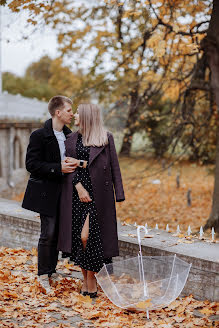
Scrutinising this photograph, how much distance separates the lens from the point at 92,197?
15.3 ft

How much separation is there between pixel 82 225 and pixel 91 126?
0.94 metres

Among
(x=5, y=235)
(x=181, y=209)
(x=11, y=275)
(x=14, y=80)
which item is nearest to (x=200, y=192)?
(x=181, y=209)

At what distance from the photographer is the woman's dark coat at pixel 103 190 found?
4664mm

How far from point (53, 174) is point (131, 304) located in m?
1.50

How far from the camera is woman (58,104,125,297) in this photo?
4648mm

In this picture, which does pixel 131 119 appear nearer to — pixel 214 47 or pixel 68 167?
pixel 214 47

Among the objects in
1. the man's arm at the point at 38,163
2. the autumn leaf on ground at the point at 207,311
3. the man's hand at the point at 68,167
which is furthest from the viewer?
the man's arm at the point at 38,163

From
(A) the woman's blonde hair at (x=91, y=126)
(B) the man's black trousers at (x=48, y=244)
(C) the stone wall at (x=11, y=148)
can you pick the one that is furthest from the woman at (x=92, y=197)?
(C) the stone wall at (x=11, y=148)

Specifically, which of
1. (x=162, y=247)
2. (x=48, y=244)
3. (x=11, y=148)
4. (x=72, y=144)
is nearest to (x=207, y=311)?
(x=162, y=247)

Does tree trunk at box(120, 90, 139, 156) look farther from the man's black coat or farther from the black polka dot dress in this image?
the black polka dot dress

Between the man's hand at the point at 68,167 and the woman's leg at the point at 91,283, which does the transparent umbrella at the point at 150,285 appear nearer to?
the woman's leg at the point at 91,283

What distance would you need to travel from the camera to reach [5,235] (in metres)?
6.73

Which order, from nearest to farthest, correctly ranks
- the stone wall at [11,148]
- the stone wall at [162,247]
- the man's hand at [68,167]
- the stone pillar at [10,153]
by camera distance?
the stone wall at [162,247], the man's hand at [68,167], the stone wall at [11,148], the stone pillar at [10,153]

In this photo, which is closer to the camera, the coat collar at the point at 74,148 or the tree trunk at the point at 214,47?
the coat collar at the point at 74,148
